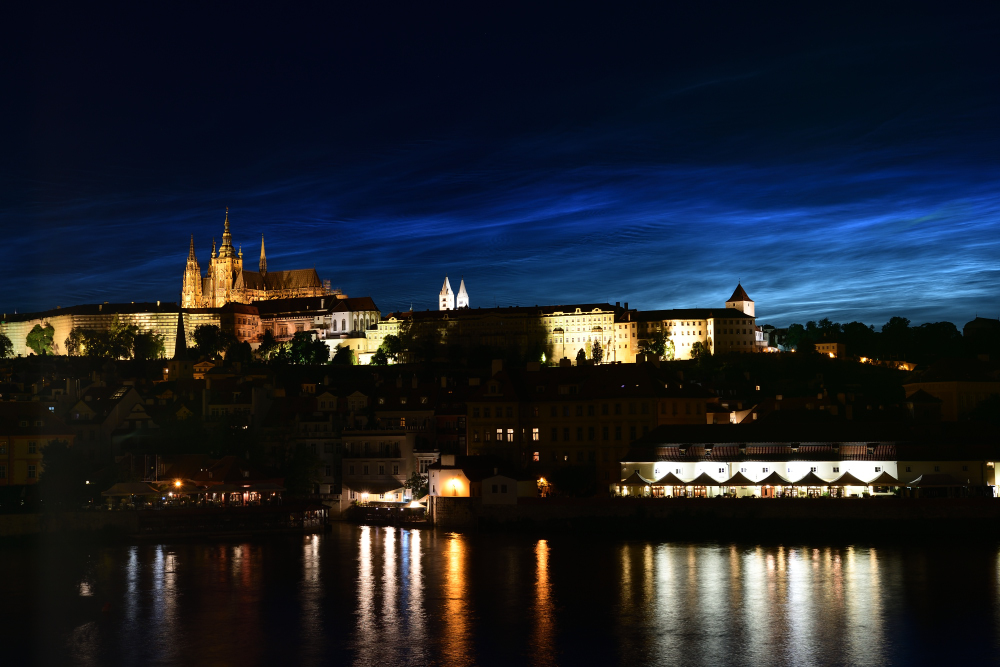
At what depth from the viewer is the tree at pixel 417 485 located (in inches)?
2544

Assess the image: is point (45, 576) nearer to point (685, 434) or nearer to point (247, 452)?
point (247, 452)

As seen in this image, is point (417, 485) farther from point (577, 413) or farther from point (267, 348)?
point (267, 348)

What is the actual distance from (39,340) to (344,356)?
4936cm

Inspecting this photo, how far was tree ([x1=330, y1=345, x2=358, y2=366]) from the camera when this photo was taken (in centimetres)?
17462

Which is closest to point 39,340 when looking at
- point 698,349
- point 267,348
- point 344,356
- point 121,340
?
point 121,340

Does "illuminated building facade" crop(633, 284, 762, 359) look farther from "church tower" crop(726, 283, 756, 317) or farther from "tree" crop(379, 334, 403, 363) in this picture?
"tree" crop(379, 334, 403, 363)

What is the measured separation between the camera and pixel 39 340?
186875 mm

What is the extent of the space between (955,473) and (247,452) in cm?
3736

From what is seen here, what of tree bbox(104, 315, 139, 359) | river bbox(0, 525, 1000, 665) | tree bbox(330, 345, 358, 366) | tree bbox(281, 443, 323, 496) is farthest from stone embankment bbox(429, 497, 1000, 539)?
tree bbox(104, 315, 139, 359)

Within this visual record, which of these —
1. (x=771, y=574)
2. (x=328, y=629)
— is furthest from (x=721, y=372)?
(x=328, y=629)

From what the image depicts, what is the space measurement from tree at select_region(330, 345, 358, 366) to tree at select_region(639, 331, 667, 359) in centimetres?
4213

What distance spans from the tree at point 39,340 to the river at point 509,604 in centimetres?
14280

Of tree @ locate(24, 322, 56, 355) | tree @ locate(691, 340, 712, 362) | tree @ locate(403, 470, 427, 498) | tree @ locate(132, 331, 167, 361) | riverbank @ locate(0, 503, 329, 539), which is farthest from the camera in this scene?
tree @ locate(24, 322, 56, 355)

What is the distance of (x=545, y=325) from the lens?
18262 centimetres
